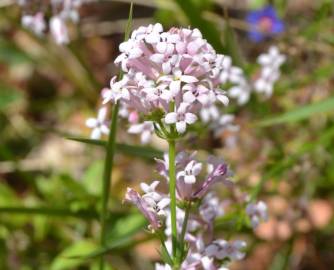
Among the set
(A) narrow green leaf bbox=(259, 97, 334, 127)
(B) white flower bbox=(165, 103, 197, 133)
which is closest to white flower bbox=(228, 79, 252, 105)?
(A) narrow green leaf bbox=(259, 97, 334, 127)

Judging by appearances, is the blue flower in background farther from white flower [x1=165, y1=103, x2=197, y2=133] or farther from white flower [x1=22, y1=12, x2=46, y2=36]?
white flower [x1=165, y1=103, x2=197, y2=133]

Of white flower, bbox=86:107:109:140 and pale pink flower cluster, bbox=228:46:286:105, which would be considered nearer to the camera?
white flower, bbox=86:107:109:140

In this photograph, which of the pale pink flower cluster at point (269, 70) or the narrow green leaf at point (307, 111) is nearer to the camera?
the narrow green leaf at point (307, 111)

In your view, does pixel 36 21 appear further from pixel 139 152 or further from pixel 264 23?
pixel 264 23

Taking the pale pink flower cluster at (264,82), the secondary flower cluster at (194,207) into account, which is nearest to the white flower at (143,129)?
the secondary flower cluster at (194,207)

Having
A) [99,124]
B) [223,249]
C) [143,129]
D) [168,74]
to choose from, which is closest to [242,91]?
[143,129]

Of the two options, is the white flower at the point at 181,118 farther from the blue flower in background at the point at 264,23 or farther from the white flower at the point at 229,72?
the blue flower in background at the point at 264,23

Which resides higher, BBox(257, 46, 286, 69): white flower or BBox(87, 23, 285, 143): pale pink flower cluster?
BBox(257, 46, 286, 69): white flower
